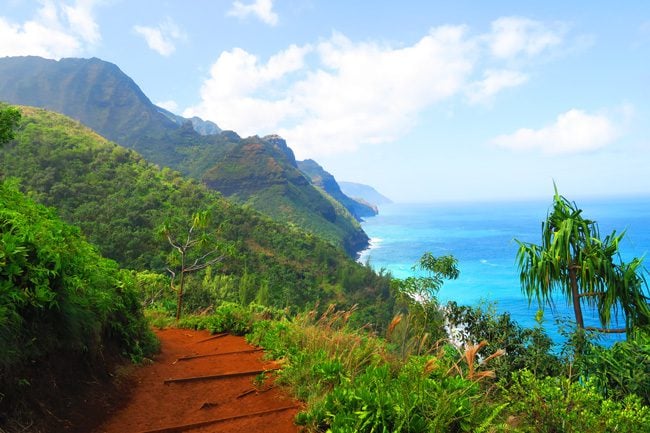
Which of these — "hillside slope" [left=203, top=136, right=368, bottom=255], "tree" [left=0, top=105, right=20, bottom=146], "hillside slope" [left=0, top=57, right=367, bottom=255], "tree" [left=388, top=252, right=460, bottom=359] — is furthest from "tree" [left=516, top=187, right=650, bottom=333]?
"hillside slope" [left=0, top=57, right=367, bottom=255]

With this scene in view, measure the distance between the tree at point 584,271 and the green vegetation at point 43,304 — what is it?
650cm

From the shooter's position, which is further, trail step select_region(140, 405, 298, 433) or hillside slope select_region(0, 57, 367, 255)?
hillside slope select_region(0, 57, 367, 255)

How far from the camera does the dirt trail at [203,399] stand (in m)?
3.76

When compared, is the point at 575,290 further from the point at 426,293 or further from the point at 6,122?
the point at 6,122

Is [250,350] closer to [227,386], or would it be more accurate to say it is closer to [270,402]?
[227,386]

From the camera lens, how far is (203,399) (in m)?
4.59

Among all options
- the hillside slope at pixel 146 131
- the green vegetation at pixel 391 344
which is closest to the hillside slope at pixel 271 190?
the hillside slope at pixel 146 131

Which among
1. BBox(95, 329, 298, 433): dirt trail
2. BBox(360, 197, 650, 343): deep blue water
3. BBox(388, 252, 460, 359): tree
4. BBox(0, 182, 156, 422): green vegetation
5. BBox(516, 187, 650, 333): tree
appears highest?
BBox(360, 197, 650, 343): deep blue water

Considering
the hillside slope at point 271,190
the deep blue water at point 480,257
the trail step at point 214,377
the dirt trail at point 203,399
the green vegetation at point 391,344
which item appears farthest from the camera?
the hillside slope at point 271,190

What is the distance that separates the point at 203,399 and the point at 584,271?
6037 millimetres

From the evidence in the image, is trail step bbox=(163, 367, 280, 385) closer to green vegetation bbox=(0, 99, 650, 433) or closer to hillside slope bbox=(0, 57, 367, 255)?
green vegetation bbox=(0, 99, 650, 433)

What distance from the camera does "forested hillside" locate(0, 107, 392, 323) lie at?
3703cm

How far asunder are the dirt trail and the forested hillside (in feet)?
74.3

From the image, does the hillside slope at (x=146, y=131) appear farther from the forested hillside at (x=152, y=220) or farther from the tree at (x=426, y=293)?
the tree at (x=426, y=293)
